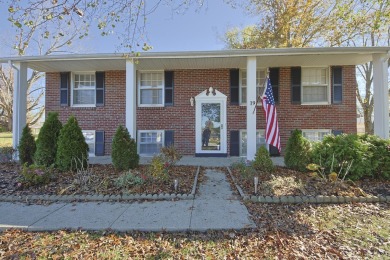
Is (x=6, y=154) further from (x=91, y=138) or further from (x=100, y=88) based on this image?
(x=100, y=88)

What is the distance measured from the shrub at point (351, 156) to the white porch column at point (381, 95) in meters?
2.38

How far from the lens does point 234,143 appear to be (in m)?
9.38

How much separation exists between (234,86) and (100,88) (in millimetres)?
5130

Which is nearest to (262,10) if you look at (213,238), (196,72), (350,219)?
(196,72)

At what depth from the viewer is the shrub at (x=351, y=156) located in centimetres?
542

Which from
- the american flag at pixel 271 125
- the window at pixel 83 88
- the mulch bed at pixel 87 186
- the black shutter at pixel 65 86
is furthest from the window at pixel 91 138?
the american flag at pixel 271 125

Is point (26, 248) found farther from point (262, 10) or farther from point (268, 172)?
point (262, 10)

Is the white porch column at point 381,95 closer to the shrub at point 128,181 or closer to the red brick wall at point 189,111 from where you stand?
the red brick wall at point 189,111

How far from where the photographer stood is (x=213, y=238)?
3107 millimetres

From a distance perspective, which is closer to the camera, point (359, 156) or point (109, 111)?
point (359, 156)

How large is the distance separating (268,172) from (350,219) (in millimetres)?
2460

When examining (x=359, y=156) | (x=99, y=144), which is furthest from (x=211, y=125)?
(x=359, y=156)

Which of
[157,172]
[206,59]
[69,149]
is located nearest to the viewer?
[157,172]

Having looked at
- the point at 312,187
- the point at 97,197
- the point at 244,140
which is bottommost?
the point at 97,197
